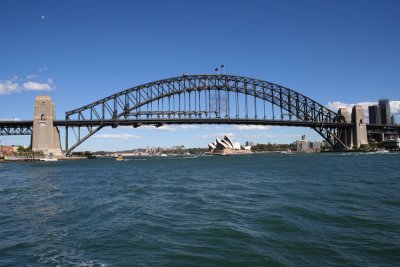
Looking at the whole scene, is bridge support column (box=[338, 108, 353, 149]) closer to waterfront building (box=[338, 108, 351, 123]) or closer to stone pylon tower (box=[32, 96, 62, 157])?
waterfront building (box=[338, 108, 351, 123])

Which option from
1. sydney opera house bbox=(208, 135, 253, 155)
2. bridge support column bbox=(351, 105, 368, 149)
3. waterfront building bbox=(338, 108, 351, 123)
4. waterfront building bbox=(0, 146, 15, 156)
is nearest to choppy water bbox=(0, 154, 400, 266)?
bridge support column bbox=(351, 105, 368, 149)

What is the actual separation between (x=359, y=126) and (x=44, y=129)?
8165cm

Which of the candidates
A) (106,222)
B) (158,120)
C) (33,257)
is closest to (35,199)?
(106,222)

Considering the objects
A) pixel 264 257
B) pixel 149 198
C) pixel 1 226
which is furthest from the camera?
pixel 149 198

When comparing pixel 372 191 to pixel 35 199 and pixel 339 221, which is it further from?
pixel 35 199

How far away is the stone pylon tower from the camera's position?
78.6m

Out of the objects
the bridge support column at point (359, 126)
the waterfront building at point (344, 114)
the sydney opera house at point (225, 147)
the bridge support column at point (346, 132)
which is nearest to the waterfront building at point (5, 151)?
the sydney opera house at point (225, 147)

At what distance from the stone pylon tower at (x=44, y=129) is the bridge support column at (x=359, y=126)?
7755 centimetres

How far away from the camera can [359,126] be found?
105625mm

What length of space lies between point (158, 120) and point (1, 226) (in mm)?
70139

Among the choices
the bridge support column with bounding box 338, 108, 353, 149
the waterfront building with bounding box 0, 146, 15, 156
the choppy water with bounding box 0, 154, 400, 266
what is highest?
the bridge support column with bounding box 338, 108, 353, 149

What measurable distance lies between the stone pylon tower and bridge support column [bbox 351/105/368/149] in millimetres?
77552

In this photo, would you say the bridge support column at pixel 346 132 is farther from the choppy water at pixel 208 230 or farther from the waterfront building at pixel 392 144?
the choppy water at pixel 208 230

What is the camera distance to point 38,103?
80.4 meters
